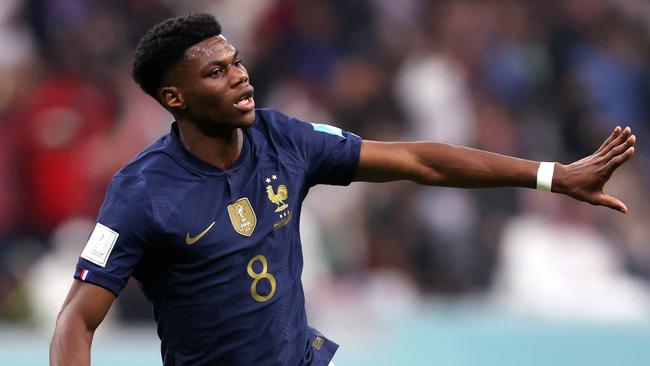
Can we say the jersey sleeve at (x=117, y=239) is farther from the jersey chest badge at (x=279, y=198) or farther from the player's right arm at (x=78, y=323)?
the jersey chest badge at (x=279, y=198)

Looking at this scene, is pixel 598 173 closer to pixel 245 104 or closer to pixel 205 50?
pixel 245 104

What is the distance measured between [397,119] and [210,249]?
598 cm

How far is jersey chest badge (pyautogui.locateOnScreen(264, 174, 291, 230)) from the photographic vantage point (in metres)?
5.16

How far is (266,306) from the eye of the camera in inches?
200

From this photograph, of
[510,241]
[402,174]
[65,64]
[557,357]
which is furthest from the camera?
[65,64]

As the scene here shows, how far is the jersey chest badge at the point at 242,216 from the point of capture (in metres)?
5.04

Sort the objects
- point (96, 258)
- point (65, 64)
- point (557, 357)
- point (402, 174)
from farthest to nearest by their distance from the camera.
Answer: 1. point (65, 64)
2. point (557, 357)
3. point (402, 174)
4. point (96, 258)

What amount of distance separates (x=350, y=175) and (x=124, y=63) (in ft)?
19.2

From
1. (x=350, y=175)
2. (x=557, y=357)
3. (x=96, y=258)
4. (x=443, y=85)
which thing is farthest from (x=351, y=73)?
(x=96, y=258)

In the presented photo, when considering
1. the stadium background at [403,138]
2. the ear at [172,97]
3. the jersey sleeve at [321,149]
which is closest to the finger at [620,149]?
the jersey sleeve at [321,149]

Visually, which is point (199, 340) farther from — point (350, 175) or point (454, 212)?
point (454, 212)

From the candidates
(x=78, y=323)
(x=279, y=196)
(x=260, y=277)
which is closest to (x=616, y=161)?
(x=279, y=196)

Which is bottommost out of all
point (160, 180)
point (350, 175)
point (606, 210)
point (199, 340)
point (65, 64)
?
point (199, 340)

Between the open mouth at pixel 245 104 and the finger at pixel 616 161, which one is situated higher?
the finger at pixel 616 161
